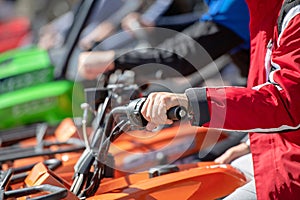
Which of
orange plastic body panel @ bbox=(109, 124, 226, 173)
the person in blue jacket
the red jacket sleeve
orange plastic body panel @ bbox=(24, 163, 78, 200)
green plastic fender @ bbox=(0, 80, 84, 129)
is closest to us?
the red jacket sleeve

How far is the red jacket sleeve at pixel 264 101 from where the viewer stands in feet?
6.38

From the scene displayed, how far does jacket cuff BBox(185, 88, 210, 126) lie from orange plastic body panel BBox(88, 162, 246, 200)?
561 millimetres

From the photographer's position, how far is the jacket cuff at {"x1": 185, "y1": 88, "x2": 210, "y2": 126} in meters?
1.98

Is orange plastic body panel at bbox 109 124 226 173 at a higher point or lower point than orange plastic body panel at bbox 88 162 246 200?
higher

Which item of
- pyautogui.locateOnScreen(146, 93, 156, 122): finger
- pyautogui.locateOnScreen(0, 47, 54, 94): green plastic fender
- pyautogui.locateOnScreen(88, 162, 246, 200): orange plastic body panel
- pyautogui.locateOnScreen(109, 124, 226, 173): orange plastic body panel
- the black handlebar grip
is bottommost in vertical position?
pyautogui.locateOnScreen(88, 162, 246, 200): orange plastic body panel

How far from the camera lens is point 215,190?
8.46 ft

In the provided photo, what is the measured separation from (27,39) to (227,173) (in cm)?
486

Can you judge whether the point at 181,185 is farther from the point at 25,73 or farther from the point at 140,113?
the point at 25,73

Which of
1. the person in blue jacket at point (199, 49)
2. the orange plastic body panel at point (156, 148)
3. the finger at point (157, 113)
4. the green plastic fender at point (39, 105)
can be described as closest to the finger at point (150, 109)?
the finger at point (157, 113)

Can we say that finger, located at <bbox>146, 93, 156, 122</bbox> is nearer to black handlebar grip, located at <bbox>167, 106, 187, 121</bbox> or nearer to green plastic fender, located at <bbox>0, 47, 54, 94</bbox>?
black handlebar grip, located at <bbox>167, 106, 187, 121</bbox>

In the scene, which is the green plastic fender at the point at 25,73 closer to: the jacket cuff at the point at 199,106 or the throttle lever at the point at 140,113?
the throttle lever at the point at 140,113

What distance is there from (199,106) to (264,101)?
0.65 ft

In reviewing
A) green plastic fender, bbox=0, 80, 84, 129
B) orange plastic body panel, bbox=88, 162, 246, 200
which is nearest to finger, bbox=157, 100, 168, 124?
orange plastic body panel, bbox=88, 162, 246, 200

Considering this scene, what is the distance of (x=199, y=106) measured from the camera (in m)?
1.98
